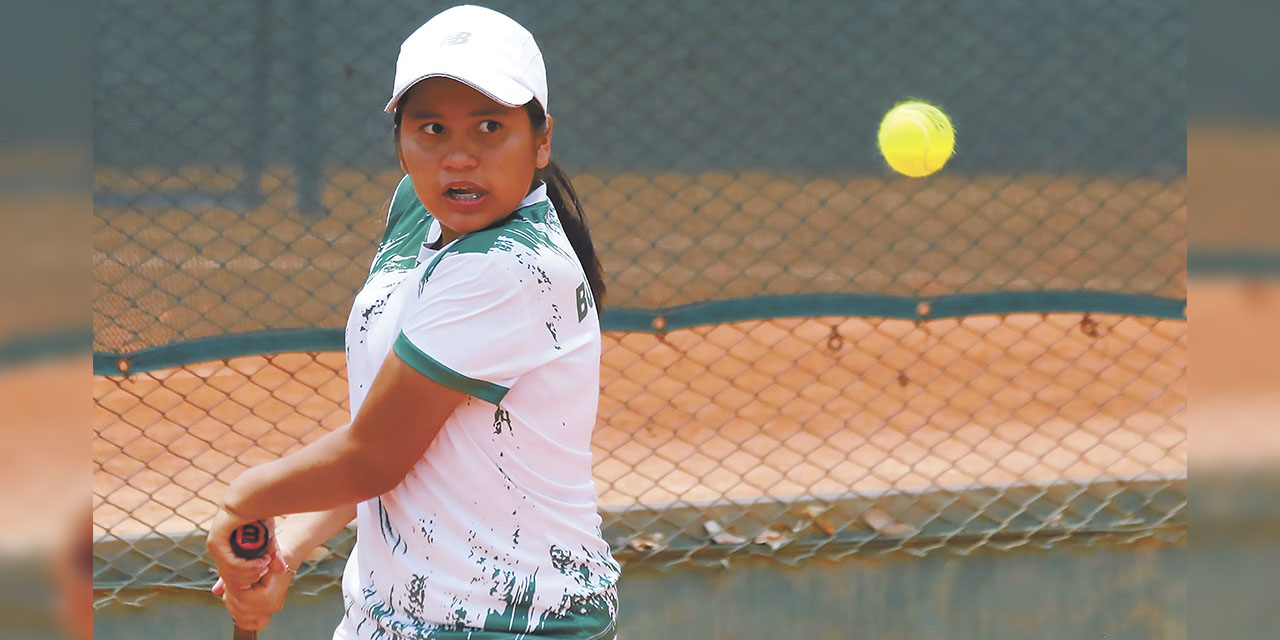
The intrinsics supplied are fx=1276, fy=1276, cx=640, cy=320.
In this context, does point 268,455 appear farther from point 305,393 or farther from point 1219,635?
point 1219,635

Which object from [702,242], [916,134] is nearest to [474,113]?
[916,134]

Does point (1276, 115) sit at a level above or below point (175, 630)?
above

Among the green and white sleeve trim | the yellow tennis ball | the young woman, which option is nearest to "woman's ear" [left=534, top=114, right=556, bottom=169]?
the young woman

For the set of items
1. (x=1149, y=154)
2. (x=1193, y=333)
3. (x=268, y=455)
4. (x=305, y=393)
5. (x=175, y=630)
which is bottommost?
(x=175, y=630)

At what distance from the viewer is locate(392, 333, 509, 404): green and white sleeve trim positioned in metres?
1.28

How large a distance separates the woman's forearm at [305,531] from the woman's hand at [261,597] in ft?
0.19

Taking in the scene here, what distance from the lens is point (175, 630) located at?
2.98 m

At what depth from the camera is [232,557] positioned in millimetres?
1430

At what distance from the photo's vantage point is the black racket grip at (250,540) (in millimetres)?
1427

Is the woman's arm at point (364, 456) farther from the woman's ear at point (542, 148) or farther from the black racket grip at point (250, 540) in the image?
the woman's ear at point (542, 148)

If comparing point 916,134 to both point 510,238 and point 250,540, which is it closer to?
point 510,238

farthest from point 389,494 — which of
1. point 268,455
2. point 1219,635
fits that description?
point 268,455

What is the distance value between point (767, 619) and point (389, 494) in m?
1.94

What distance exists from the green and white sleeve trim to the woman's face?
0.58 feet
